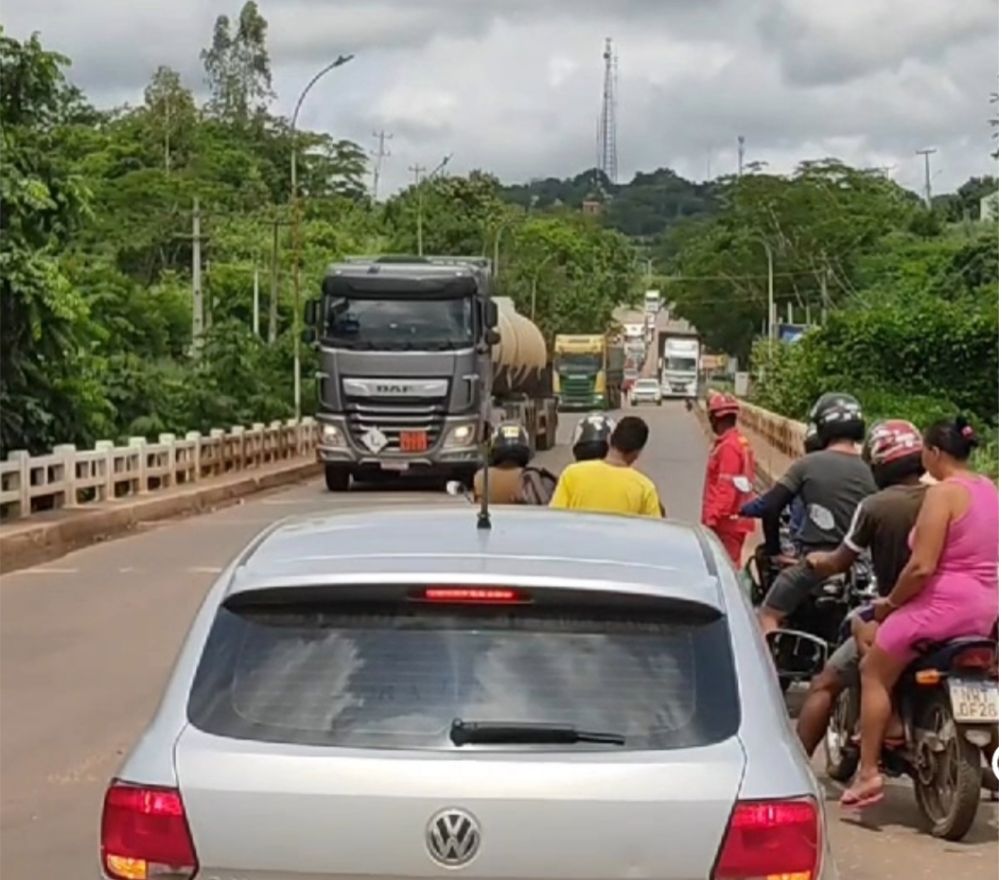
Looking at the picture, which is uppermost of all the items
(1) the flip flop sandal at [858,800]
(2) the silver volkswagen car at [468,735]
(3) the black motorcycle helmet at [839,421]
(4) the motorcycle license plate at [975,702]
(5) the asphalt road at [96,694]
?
(3) the black motorcycle helmet at [839,421]

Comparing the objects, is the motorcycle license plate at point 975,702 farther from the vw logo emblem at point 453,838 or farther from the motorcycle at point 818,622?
the vw logo emblem at point 453,838

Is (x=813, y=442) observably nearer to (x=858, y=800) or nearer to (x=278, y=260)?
(x=858, y=800)

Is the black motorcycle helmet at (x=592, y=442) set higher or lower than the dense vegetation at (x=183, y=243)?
lower

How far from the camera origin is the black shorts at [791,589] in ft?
29.6

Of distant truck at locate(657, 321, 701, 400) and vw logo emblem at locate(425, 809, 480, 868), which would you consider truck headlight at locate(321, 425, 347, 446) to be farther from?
distant truck at locate(657, 321, 701, 400)

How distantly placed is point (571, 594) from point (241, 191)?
220ft

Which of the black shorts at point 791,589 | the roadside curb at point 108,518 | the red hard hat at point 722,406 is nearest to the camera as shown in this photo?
the black shorts at point 791,589

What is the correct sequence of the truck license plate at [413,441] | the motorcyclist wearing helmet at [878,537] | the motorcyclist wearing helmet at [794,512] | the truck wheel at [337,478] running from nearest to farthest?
the motorcyclist wearing helmet at [878,537] < the motorcyclist wearing helmet at [794,512] < the truck license plate at [413,441] < the truck wheel at [337,478]

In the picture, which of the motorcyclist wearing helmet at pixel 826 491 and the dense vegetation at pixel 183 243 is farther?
the dense vegetation at pixel 183 243

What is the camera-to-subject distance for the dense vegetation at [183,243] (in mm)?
22922

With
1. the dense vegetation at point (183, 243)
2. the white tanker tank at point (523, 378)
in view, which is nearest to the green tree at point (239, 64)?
the dense vegetation at point (183, 243)

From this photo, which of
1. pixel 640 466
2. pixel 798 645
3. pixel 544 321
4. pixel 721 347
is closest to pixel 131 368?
pixel 640 466

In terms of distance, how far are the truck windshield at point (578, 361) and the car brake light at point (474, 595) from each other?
76678 mm

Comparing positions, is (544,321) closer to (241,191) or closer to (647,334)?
(241,191)
